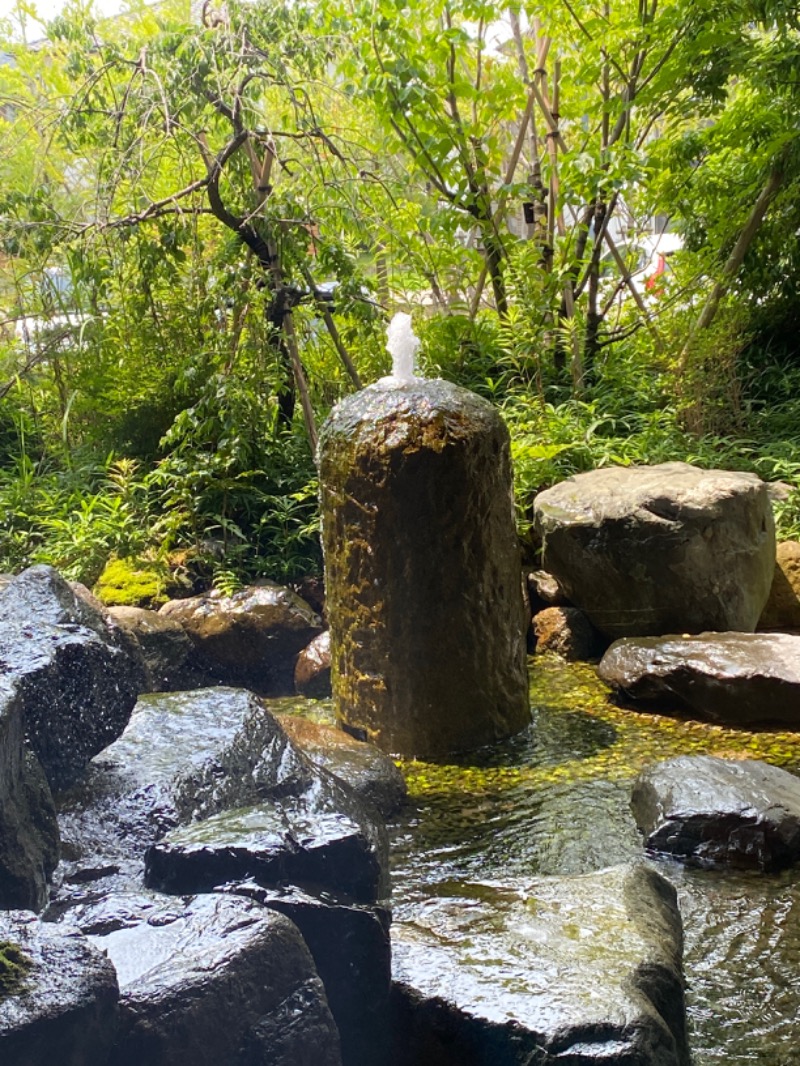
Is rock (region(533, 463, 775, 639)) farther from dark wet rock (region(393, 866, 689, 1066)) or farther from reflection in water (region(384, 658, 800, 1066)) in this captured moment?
dark wet rock (region(393, 866, 689, 1066))


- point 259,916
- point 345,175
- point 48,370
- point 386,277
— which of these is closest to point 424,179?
point 386,277

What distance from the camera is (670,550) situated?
17.3ft

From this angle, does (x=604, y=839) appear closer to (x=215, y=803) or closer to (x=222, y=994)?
(x=215, y=803)

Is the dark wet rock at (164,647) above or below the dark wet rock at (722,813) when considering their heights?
above

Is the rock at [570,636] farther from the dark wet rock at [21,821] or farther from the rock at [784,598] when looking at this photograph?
the dark wet rock at [21,821]

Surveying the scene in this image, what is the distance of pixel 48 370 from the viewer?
8703 mm

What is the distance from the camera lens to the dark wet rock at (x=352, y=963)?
6.79 feet

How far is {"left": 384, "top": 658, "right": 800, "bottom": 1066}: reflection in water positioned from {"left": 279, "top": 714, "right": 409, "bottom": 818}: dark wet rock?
0.31 feet

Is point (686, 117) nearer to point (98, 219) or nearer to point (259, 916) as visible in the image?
point (98, 219)

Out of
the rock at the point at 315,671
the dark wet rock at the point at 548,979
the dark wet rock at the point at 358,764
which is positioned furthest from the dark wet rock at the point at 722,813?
the rock at the point at 315,671

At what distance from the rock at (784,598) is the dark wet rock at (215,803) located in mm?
3577

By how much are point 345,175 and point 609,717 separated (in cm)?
402

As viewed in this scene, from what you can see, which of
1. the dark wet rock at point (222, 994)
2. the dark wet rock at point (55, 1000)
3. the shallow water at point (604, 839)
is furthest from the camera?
the shallow water at point (604, 839)

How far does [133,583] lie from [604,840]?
152 inches
